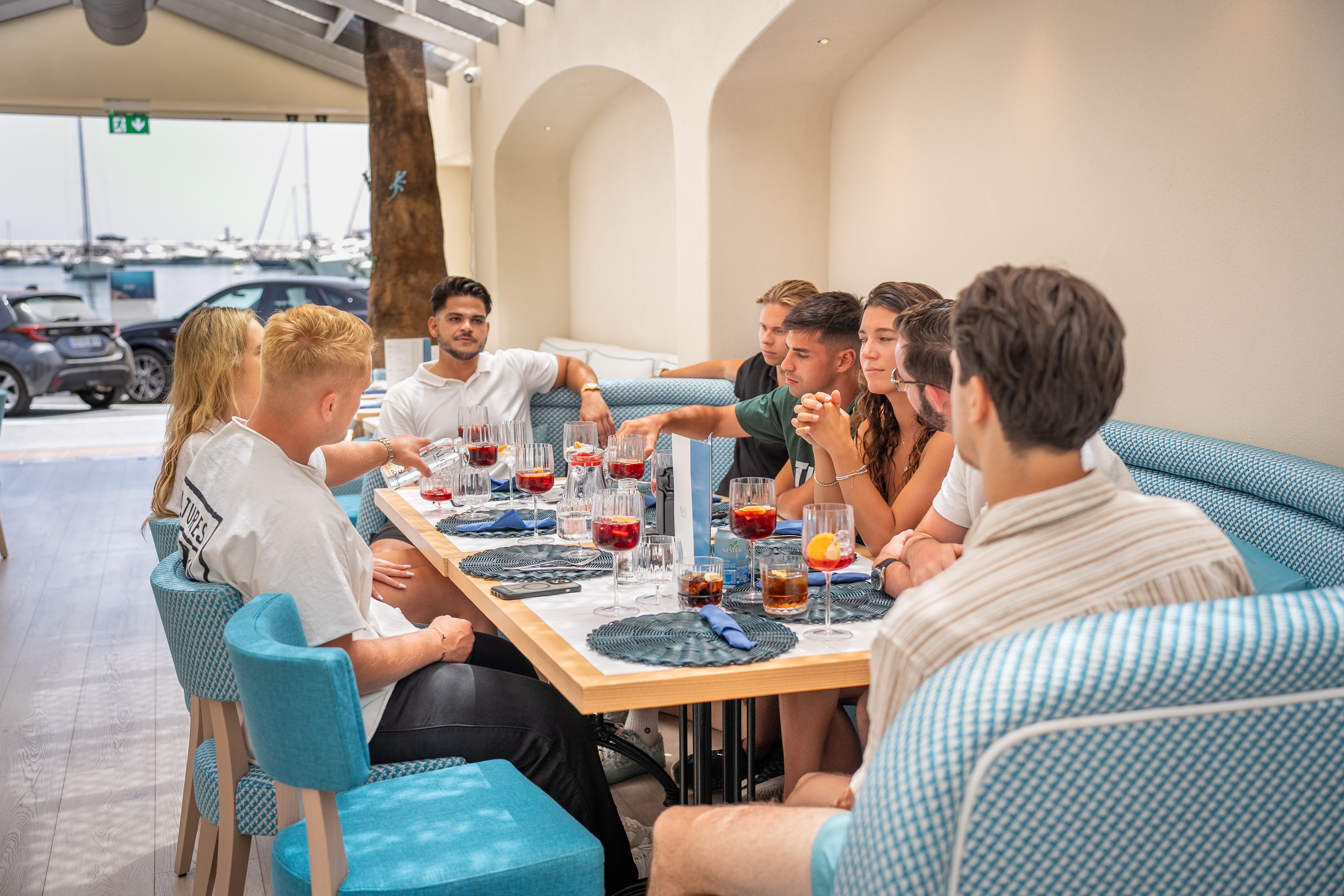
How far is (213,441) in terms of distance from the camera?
1.95 m

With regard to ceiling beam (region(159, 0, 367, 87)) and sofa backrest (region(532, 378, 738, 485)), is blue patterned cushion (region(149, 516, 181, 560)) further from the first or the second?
ceiling beam (region(159, 0, 367, 87))

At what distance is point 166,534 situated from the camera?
250cm

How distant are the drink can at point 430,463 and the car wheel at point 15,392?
8.17 meters

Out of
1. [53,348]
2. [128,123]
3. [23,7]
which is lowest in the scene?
[53,348]

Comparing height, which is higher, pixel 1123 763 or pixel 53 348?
pixel 53 348

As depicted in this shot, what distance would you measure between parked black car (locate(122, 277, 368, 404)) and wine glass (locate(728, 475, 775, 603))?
9.07m

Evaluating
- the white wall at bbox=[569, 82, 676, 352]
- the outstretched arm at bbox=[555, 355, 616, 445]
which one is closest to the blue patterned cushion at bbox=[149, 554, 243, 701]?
the outstretched arm at bbox=[555, 355, 616, 445]

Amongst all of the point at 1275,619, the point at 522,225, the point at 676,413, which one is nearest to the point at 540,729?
the point at 1275,619

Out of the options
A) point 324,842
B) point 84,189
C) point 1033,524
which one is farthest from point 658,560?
point 84,189

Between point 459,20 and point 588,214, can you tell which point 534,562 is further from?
point 459,20

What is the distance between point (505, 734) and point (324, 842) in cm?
54

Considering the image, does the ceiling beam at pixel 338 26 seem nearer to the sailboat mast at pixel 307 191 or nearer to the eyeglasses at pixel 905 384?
the sailboat mast at pixel 307 191

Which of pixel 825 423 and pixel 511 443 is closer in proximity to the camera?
pixel 825 423

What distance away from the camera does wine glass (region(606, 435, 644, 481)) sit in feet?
8.73
